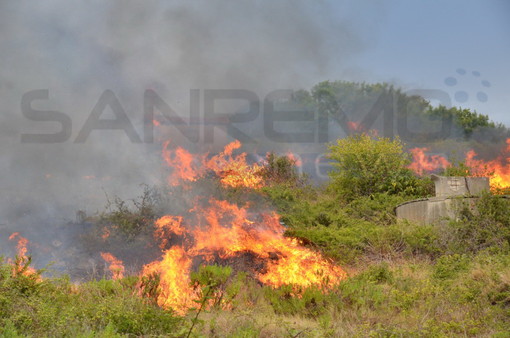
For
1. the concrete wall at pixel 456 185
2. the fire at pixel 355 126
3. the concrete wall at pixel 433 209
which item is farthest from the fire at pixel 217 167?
the fire at pixel 355 126

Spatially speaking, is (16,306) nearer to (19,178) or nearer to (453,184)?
(19,178)

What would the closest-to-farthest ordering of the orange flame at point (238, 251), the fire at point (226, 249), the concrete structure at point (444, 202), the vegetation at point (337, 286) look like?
the vegetation at point (337, 286) < the fire at point (226, 249) < the orange flame at point (238, 251) < the concrete structure at point (444, 202)

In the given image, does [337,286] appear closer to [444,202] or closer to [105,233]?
[444,202]

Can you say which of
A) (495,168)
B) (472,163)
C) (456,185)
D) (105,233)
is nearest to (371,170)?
(456,185)

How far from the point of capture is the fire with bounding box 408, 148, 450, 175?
2434 cm

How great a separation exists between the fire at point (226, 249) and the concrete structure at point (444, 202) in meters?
4.12

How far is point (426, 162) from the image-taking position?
25.8 m

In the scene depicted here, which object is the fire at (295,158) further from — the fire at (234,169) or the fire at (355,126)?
the fire at (355,126)

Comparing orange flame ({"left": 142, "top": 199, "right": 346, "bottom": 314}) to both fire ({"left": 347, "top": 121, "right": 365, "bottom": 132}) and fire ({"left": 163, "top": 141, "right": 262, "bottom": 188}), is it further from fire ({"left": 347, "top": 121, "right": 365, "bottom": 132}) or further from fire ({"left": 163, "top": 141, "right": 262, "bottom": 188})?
fire ({"left": 347, "top": 121, "right": 365, "bottom": 132})

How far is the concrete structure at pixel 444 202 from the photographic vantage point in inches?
531

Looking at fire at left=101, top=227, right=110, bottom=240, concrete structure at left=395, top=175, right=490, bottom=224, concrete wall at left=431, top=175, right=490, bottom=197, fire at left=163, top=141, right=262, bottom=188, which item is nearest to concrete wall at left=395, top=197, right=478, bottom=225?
Answer: concrete structure at left=395, top=175, right=490, bottom=224

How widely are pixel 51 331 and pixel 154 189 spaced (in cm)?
954

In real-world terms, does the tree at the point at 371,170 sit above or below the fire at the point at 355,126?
below

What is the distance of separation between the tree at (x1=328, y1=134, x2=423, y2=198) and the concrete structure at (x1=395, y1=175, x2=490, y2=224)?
2410 mm
